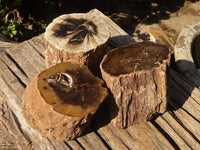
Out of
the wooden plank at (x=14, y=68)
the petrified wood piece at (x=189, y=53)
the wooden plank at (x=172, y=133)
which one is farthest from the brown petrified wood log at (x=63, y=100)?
the petrified wood piece at (x=189, y=53)

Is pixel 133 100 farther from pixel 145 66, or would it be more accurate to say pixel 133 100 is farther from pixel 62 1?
pixel 62 1

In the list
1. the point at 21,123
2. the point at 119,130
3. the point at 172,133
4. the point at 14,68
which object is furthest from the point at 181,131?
the point at 14,68

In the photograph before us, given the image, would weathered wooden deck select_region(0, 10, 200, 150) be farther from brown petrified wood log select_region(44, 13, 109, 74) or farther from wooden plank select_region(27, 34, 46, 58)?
brown petrified wood log select_region(44, 13, 109, 74)

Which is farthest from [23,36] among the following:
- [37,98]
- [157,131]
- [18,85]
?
[157,131]

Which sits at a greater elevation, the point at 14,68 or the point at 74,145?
the point at 14,68

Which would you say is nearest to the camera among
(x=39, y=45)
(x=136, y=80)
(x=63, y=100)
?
(x=63, y=100)

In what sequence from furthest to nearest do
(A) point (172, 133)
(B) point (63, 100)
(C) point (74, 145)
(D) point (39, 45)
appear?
1. (D) point (39, 45)
2. (A) point (172, 133)
3. (C) point (74, 145)
4. (B) point (63, 100)

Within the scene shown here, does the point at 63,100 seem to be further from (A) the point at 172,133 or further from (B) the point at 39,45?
(B) the point at 39,45
